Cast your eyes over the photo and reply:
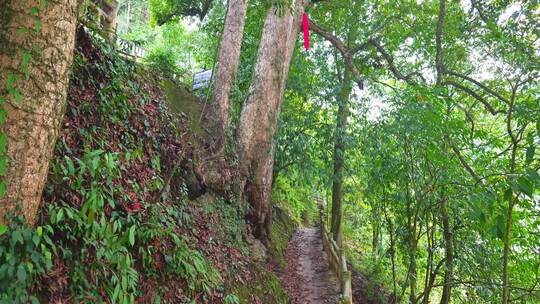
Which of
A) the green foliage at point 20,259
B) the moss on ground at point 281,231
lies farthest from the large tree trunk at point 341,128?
the green foliage at point 20,259

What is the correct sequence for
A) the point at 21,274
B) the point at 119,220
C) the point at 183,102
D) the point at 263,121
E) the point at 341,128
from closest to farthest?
1. the point at 21,274
2. the point at 119,220
3. the point at 183,102
4. the point at 263,121
5. the point at 341,128

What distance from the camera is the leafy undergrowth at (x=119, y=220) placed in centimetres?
241

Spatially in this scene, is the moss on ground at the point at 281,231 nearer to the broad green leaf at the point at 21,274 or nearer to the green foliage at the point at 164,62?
the green foliage at the point at 164,62

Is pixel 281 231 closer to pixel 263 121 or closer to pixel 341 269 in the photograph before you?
pixel 341 269

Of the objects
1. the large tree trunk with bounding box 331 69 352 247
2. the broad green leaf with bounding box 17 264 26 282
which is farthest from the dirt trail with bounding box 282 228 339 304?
the broad green leaf with bounding box 17 264 26 282

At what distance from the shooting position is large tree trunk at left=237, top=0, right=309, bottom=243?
7.33 meters

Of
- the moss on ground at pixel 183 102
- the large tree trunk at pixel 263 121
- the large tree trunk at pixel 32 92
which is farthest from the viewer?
the large tree trunk at pixel 263 121

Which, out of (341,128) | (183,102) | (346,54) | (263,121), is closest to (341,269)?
(263,121)

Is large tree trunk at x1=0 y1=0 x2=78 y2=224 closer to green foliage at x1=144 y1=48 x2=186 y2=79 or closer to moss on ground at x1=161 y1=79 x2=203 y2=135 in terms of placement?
moss on ground at x1=161 y1=79 x2=203 y2=135

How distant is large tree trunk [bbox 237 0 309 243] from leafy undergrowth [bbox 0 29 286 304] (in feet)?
4.26

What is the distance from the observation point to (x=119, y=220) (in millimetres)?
2824

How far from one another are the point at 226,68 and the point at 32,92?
5112mm

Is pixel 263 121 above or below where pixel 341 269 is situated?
above

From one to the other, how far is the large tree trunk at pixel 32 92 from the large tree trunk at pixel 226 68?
4.20 metres
